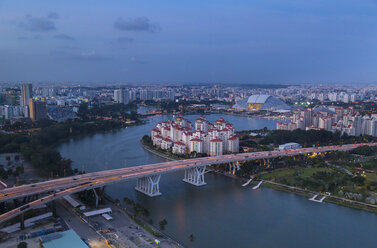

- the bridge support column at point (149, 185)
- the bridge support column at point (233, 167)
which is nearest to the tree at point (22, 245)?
the bridge support column at point (149, 185)

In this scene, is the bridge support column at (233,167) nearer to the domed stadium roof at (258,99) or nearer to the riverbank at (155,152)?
the riverbank at (155,152)

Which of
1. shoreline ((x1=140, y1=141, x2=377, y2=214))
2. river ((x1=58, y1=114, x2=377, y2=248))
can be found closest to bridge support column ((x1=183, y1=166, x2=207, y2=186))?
river ((x1=58, y1=114, x2=377, y2=248))

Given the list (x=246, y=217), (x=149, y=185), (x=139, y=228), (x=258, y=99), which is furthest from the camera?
(x=258, y=99)

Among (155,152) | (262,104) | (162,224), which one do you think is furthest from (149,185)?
(262,104)

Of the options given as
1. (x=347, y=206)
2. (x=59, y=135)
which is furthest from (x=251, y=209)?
(x=59, y=135)

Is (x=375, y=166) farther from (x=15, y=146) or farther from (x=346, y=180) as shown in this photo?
(x=15, y=146)

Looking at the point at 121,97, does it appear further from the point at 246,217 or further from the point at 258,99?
the point at 246,217
